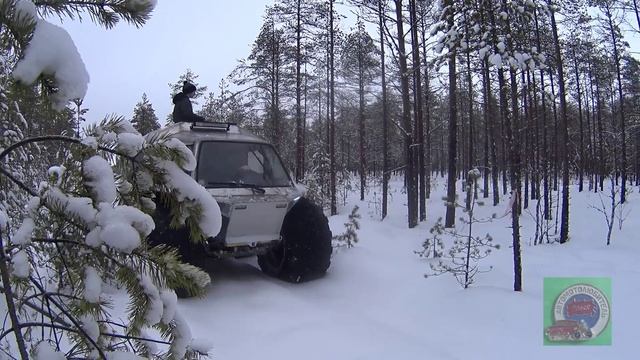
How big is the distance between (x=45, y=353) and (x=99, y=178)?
0.52 meters

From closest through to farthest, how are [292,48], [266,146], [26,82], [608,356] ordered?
[26,82] < [608,356] < [266,146] < [292,48]

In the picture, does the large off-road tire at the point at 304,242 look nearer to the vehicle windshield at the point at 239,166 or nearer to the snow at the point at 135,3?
Answer: the vehicle windshield at the point at 239,166

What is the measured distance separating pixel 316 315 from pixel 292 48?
20405 millimetres

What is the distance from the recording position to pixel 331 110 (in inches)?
951

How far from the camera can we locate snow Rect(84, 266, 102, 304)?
56.5 inches

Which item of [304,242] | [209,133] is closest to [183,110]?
[209,133]

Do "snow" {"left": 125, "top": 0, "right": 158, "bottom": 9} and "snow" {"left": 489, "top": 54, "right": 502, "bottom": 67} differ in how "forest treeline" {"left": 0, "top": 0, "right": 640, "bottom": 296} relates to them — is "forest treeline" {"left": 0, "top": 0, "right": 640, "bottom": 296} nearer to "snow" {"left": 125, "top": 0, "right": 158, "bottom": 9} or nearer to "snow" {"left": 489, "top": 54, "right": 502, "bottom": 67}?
"snow" {"left": 489, "top": 54, "right": 502, "bottom": 67}

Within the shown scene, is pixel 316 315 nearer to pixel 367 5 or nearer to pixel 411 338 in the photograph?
pixel 411 338

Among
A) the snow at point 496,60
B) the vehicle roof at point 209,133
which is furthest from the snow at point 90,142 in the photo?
the snow at point 496,60

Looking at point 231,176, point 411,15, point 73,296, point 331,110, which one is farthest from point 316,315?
point 331,110

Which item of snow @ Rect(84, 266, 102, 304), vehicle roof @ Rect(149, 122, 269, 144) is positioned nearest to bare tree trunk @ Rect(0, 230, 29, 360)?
snow @ Rect(84, 266, 102, 304)

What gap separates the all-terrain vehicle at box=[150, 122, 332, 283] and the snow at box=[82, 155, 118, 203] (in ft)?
14.0

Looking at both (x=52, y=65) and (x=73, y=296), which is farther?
(x=73, y=296)

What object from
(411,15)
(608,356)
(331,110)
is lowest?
(608,356)
